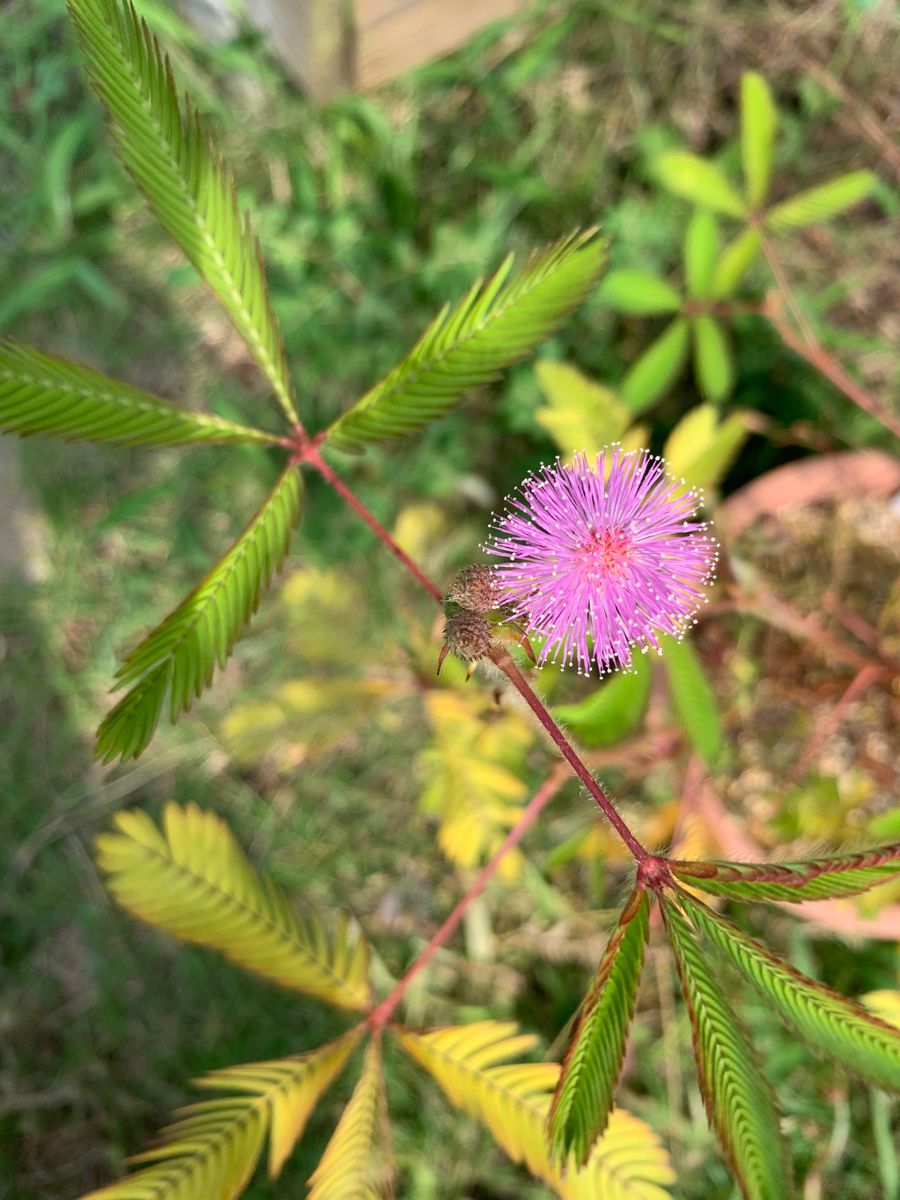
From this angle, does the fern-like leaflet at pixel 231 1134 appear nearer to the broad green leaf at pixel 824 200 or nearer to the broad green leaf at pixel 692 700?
the broad green leaf at pixel 692 700

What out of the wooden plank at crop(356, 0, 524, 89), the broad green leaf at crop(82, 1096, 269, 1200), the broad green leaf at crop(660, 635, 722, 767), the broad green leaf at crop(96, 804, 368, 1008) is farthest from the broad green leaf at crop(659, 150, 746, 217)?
the broad green leaf at crop(82, 1096, 269, 1200)

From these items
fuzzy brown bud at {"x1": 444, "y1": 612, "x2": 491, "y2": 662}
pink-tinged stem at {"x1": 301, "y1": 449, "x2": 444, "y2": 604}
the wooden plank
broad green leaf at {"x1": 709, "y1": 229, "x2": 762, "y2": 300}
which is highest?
the wooden plank

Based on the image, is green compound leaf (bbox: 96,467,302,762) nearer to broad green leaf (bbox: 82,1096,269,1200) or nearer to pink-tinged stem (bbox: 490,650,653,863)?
pink-tinged stem (bbox: 490,650,653,863)

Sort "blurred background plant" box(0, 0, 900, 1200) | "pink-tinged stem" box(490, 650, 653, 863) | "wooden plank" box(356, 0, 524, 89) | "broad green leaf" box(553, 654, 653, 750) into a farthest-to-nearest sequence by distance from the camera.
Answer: "wooden plank" box(356, 0, 524, 89) → "blurred background plant" box(0, 0, 900, 1200) → "broad green leaf" box(553, 654, 653, 750) → "pink-tinged stem" box(490, 650, 653, 863)

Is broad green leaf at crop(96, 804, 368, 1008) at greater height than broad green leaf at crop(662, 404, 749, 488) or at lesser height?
lesser

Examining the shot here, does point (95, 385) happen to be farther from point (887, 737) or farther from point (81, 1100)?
point (81, 1100)

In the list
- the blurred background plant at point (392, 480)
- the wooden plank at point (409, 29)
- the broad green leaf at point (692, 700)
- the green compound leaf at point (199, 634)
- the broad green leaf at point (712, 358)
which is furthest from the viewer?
the wooden plank at point (409, 29)

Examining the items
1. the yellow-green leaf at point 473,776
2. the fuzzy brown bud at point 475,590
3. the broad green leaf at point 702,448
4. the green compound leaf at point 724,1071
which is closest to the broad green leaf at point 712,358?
the broad green leaf at point 702,448

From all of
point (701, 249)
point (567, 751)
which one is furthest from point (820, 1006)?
point (701, 249)
